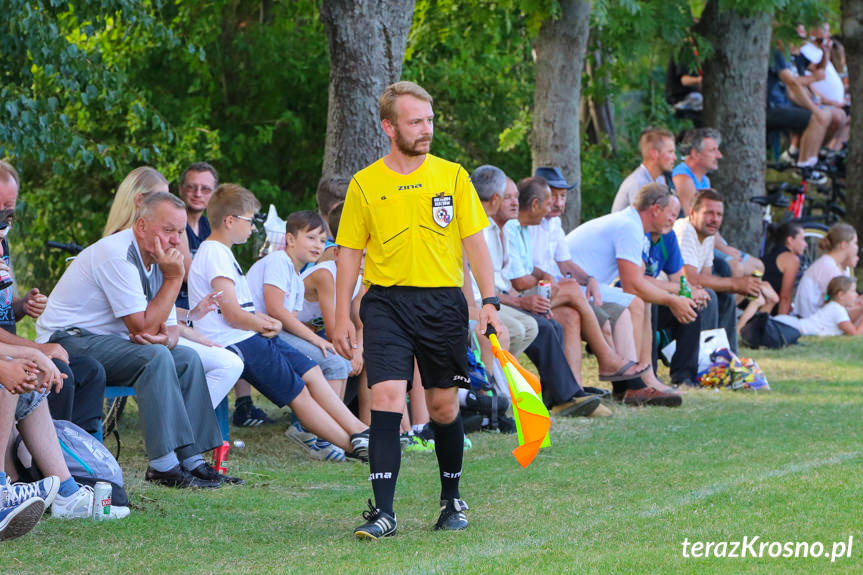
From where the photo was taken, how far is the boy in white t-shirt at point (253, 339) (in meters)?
7.88

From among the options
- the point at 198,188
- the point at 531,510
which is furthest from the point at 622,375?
the point at 531,510

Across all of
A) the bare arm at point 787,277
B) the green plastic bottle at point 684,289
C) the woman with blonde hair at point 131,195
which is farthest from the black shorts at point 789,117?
the woman with blonde hair at point 131,195

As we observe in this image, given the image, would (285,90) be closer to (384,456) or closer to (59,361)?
(59,361)

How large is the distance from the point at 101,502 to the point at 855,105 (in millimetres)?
15268

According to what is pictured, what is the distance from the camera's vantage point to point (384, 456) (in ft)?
18.9

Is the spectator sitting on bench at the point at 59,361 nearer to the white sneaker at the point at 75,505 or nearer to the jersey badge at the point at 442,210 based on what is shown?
the white sneaker at the point at 75,505

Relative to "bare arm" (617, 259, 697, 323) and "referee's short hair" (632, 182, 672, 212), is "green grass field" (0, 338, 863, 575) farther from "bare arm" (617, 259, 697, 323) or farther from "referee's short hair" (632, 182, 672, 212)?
"referee's short hair" (632, 182, 672, 212)

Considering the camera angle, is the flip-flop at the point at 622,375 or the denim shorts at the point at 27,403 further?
the flip-flop at the point at 622,375

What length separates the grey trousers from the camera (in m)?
6.91

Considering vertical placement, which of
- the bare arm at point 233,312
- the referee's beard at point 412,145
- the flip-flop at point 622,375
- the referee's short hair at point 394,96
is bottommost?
the flip-flop at point 622,375

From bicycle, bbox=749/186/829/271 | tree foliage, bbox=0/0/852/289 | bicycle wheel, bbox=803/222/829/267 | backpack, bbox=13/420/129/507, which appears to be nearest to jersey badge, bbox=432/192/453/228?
backpack, bbox=13/420/129/507

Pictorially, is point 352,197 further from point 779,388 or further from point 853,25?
point 853,25

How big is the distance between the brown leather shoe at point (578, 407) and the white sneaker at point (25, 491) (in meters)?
4.89

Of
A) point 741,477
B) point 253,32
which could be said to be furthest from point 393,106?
point 253,32
